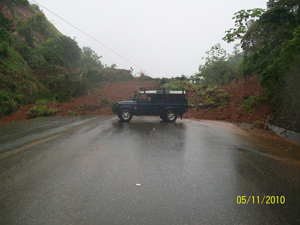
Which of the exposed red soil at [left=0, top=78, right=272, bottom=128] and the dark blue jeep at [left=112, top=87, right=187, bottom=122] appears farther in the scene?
the exposed red soil at [left=0, top=78, right=272, bottom=128]

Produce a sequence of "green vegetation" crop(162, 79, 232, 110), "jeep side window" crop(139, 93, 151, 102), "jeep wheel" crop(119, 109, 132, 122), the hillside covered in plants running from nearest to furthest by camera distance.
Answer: "jeep wheel" crop(119, 109, 132, 122), "jeep side window" crop(139, 93, 151, 102), the hillside covered in plants, "green vegetation" crop(162, 79, 232, 110)

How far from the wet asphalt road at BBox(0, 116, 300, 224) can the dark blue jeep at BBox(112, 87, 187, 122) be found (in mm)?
7429

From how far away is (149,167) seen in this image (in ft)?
17.7

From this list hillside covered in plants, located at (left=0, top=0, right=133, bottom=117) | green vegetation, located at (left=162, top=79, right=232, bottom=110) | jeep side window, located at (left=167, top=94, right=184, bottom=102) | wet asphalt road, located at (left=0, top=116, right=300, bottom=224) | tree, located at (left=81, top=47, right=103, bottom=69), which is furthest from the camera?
tree, located at (left=81, top=47, right=103, bottom=69)

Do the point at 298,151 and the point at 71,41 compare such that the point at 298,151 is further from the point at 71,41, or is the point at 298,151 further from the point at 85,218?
the point at 71,41

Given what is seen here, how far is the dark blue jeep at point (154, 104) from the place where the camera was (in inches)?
584

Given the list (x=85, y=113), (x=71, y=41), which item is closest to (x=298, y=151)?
(x=85, y=113)

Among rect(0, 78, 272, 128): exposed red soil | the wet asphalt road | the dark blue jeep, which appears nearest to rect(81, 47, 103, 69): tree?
rect(0, 78, 272, 128): exposed red soil

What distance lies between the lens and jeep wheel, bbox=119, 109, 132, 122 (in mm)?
14773

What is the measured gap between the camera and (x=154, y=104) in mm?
14961

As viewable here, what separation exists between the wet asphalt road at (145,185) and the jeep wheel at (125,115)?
24.0 ft

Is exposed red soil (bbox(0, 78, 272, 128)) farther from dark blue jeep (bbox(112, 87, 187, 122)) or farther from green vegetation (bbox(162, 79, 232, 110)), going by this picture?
dark blue jeep (bbox(112, 87, 187, 122))

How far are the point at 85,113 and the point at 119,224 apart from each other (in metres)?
19.7

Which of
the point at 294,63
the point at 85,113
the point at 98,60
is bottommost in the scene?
the point at 85,113
